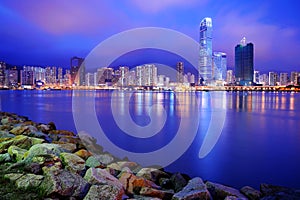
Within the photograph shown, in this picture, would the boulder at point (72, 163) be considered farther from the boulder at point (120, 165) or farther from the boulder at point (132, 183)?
the boulder at point (132, 183)

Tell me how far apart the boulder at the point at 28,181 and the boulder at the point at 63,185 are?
6.3 inches

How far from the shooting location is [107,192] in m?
3.72

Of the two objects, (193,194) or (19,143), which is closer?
(193,194)

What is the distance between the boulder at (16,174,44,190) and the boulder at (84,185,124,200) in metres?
1.01

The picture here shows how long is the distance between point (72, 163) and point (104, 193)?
7.42 ft

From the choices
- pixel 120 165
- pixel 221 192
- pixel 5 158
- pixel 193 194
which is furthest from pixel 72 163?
pixel 221 192

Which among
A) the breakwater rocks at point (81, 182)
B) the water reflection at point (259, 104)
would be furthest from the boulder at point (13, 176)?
the water reflection at point (259, 104)

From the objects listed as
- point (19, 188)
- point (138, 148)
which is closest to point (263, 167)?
point (138, 148)

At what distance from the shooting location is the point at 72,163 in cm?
571

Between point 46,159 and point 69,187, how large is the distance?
5.56ft

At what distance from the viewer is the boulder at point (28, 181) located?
4.08 m

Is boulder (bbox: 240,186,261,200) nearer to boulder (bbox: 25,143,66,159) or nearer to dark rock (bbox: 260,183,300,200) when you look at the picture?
dark rock (bbox: 260,183,300,200)

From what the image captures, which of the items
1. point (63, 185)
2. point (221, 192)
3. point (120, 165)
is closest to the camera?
point (63, 185)

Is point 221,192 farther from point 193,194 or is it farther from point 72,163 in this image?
point 72,163
